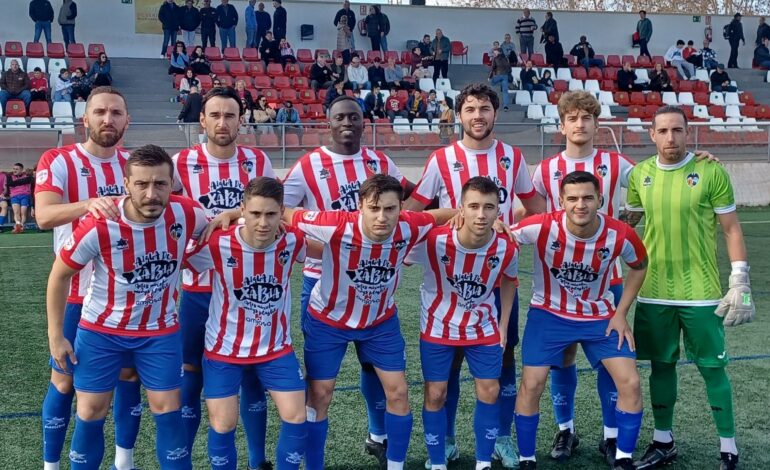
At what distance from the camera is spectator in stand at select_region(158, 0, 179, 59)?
65.2ft

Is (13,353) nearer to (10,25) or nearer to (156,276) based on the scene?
(156,276)

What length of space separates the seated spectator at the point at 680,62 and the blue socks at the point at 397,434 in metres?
21.7

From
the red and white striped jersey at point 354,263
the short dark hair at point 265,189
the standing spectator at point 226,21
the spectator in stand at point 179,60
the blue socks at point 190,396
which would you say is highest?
the standing spectator at point 226,21

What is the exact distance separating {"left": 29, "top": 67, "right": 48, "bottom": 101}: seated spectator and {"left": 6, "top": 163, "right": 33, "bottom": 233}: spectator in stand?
2.77 metres

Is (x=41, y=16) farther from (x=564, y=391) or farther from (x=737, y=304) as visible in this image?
(x=737, y=304)

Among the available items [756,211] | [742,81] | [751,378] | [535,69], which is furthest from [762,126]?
[751,378]

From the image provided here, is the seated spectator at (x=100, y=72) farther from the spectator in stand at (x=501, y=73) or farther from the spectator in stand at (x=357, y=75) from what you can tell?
the spectator in stand at (x=501, y=73)

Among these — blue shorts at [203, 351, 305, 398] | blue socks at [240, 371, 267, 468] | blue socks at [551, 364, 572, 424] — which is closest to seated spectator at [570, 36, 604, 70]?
blue socks at [551, 364, 572, 424]

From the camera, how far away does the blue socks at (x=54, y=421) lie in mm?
4125

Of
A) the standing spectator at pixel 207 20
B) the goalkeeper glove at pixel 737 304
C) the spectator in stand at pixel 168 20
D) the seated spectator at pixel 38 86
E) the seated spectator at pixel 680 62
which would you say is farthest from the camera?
the seated spectator at pixel 680 62

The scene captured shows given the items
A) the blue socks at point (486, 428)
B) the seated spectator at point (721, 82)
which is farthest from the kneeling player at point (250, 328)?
the seated spectator at point (721, 82)

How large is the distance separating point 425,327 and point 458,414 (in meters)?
1.15

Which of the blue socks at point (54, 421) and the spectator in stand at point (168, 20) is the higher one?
the spectator in stand at point (168, 20)

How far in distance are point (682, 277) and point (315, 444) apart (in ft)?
6.60
